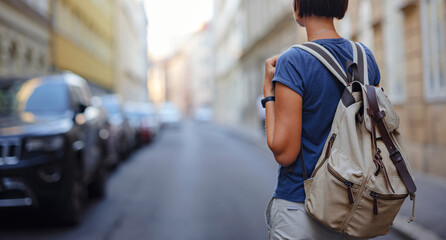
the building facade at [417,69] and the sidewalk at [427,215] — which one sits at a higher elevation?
the building facade at [417,69]

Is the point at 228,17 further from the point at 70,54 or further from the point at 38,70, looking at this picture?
the point at 38,70

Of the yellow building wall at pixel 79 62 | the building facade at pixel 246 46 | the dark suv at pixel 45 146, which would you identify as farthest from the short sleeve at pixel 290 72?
the yellow building wall at pixel 79 62

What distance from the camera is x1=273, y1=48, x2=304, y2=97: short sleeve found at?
1.86 meters

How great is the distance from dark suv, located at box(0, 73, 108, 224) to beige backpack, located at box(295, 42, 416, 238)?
4.70m

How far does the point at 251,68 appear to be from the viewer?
→ 4050 centimetres

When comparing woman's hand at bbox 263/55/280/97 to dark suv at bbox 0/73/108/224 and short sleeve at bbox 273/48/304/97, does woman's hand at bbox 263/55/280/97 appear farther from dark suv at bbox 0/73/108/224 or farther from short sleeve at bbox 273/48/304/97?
dark suv at bbox 0/73/108/224

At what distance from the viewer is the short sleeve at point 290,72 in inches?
73.4

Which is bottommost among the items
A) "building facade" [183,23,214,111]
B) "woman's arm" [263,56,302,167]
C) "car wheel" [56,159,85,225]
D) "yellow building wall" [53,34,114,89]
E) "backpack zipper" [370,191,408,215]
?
"car wheel" [56,159,85,225]

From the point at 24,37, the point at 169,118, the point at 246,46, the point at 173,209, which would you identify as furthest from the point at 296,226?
the point at 246,46

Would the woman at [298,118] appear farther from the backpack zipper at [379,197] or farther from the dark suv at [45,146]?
the dark suv at [45,146]

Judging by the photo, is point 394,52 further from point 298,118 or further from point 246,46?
point 246,46

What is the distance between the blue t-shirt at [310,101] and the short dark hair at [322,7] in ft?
0.50

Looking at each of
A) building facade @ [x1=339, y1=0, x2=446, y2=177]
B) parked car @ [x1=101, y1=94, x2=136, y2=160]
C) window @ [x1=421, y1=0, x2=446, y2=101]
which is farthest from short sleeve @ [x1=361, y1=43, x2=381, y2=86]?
parked car @ [x1=101, y1=94, x2=136, y2=160]

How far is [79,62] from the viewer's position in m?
28.6
